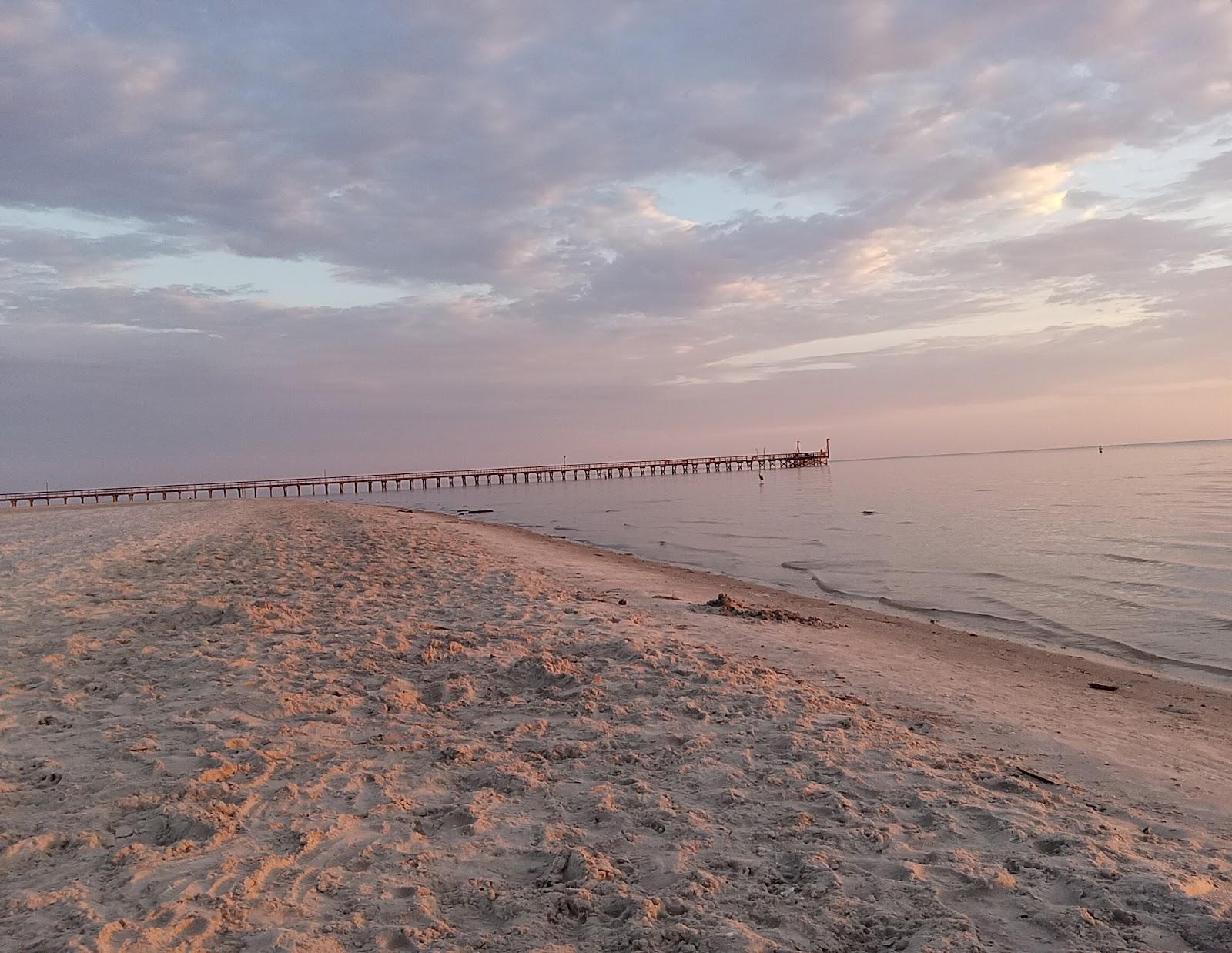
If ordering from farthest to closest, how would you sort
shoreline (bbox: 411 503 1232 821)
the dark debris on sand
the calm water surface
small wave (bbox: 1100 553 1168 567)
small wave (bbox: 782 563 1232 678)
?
small wave (bbox: 1100 553 1168 567)
the calm water surface
the dark debris on sand
small wave (bbox: 782 563 1232 678)
shoreline (bbox: 411 503 1232 821)

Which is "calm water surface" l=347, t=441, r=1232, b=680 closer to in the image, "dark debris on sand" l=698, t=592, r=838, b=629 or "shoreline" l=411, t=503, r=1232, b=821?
"shoreline" l=411, t=503, r=1232, b=821

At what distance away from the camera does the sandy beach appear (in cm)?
283

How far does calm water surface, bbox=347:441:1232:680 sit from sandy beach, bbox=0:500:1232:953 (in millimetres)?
2695

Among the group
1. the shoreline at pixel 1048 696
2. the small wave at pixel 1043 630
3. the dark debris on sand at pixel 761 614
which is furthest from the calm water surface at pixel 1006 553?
the dark debris on sand at pixel 761 614

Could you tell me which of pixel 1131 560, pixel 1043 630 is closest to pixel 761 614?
pixel 1043 630

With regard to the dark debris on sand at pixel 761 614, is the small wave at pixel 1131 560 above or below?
below

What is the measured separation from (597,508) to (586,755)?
36.7 m

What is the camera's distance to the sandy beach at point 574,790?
283 centimetres

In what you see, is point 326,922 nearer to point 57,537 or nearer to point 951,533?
point 57,537

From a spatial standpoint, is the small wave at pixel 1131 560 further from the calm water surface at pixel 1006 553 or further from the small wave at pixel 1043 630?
the small wave at pixel 1043 630

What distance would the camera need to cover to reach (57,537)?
17.2 meters

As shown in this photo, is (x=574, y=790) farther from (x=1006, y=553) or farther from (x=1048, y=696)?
(x=1006, y=553)

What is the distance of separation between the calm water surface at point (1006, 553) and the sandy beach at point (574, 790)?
2695mm

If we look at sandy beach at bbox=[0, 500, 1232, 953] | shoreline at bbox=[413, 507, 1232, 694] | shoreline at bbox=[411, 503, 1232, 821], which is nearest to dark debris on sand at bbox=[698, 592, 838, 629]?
shoreline at bbox=[411, 503, 1232, 821]
